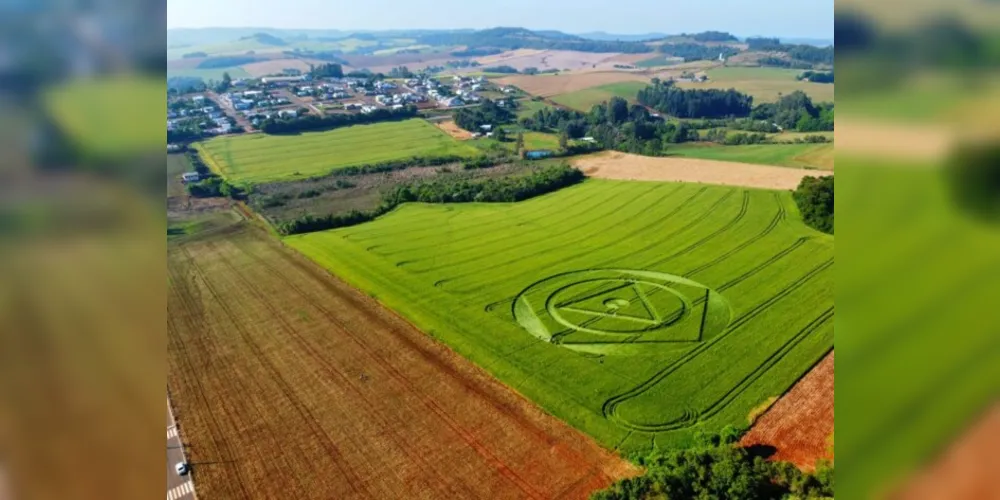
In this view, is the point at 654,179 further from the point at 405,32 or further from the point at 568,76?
the point at 405,32

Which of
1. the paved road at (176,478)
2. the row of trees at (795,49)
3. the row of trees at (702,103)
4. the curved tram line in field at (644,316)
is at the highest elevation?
the row of trees at (795,49)

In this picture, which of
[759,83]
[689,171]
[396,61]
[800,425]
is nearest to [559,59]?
[396,61]

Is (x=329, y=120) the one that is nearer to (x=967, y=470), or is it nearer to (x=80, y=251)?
(x=80, y=251)

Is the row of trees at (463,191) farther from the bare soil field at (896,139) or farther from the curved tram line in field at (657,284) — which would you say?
the bare soil field at (896,139)

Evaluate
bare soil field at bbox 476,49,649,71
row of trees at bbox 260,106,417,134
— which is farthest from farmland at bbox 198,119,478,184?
bare soil field at bbox 476,49,649,71

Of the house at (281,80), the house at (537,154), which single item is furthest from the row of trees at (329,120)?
the house at (281,80)
